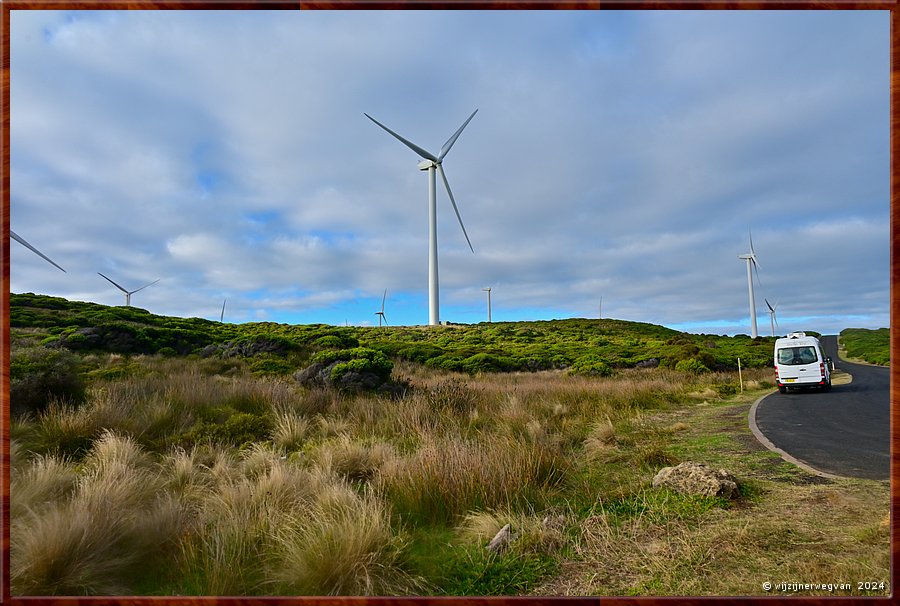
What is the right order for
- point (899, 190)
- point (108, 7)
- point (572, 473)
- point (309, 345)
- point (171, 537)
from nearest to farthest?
1. point (899, 190)
2. point (108, 7)
3. point (171, 537)
4. point (572, 473)
5. point (309, 345)

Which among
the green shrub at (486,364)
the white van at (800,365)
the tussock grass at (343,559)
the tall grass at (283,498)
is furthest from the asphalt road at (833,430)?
the green shrub at (486,364)

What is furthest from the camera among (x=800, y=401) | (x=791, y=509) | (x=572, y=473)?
(x=800, y=401)

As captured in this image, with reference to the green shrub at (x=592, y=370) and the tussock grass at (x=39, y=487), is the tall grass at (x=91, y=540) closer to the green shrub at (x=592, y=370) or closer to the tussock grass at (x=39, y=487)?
the tussock grass at (x=39, y=487)

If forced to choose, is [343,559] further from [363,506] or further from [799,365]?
[799,365]

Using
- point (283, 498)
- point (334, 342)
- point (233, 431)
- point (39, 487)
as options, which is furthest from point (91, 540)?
point (334, 342)

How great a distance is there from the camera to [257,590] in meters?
3.52

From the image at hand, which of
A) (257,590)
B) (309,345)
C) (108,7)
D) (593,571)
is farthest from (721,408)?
(309,345)

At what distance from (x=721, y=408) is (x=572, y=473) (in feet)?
35.2

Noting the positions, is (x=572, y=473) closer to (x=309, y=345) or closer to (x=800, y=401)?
(x=800, y=401)

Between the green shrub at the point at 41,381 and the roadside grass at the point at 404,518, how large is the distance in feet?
3.84

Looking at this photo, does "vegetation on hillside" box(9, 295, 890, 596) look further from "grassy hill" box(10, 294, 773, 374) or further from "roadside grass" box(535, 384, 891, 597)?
"grassy hill" box(10, 294, 773, 374)

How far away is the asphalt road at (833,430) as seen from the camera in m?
6.82

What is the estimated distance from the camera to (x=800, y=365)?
1877 cm

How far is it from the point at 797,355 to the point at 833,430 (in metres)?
11.3
